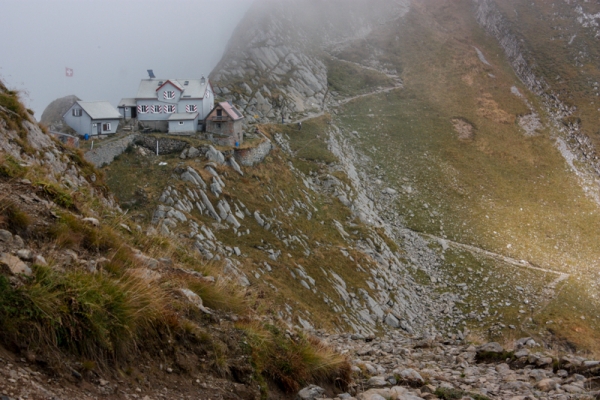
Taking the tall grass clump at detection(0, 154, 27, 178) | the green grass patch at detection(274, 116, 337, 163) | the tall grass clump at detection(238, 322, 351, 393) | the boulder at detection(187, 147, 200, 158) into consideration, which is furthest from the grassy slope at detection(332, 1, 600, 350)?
the tall grass clump at detection(0, 154, 27, 178)

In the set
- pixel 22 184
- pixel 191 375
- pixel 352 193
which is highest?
pixel 352 193

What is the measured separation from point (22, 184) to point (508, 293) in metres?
45.5

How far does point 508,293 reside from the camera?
44312 mm

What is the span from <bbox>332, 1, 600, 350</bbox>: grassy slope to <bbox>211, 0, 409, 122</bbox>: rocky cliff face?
29.8 ft

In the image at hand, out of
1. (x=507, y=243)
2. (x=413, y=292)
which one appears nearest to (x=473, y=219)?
(x=507, y=243)

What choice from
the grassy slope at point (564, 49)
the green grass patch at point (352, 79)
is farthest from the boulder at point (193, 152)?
the grassy slope at point (564, 49)

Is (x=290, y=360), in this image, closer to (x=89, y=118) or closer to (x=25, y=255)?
(x=25, y=255)

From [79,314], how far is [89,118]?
152 feet

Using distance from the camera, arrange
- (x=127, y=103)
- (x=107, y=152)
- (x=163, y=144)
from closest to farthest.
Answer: (x=107, y=152) < (x=163, y=144) < (x=127, y=103)

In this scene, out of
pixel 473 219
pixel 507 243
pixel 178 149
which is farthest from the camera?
pixel 473 219

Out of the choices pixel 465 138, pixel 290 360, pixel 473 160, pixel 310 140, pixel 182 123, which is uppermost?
pixel 465 138

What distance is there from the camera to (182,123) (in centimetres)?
5078

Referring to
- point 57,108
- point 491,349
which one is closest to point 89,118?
point 57,108

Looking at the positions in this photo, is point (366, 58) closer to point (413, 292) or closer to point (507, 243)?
point (507, 243)
